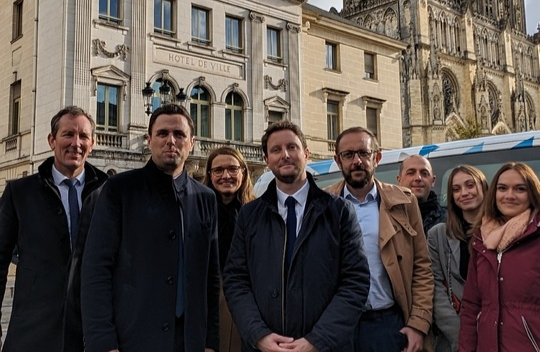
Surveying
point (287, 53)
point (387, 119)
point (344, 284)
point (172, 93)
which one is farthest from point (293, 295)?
point (387, 119)

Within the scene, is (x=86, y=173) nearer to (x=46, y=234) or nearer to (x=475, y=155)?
(x=46, y=234)

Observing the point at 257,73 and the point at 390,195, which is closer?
the point at 390,195

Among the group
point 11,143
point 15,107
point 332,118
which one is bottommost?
point 11,143

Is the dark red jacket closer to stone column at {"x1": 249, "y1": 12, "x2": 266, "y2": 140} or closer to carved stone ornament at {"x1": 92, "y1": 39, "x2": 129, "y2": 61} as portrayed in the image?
carved stone ornament at {"x1": 92, "y1": 39, "x2": 129, "y2": 61}

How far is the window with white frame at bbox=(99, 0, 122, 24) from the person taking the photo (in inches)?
789

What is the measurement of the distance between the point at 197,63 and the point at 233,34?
258cm

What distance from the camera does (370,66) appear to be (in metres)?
29.3

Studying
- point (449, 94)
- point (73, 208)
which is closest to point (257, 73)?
point (73, 208)

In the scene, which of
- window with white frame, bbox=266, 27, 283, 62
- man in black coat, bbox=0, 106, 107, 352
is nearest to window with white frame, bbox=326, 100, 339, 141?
window with white frame, bbox=266, 27, 283, 62

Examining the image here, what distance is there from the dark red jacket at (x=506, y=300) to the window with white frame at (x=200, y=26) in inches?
800

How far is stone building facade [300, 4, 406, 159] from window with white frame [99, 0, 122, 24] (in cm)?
922

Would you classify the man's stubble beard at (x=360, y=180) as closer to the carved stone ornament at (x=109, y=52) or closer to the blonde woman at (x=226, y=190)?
the blonde woman at (x=226, y=190)

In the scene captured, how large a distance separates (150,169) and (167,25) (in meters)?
19.5

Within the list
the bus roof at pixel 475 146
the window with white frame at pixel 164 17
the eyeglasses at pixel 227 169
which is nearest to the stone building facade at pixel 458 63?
the window with white frame at pixel 164 17
